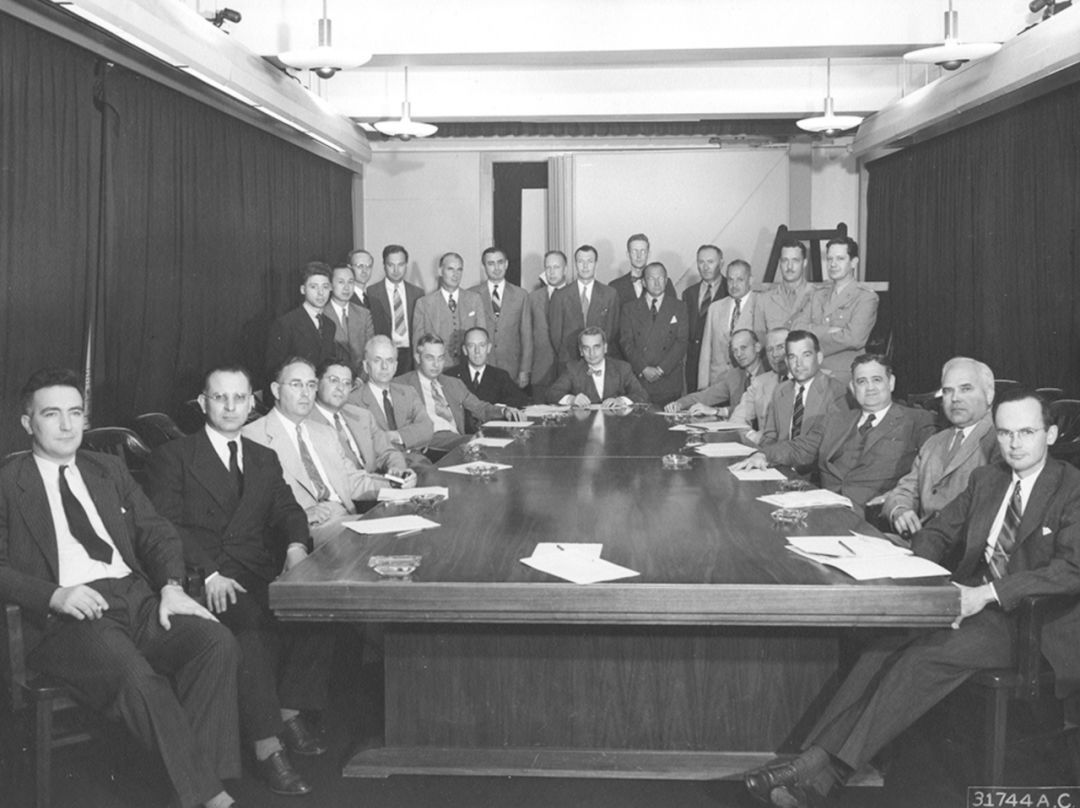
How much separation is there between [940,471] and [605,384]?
11.2 ft

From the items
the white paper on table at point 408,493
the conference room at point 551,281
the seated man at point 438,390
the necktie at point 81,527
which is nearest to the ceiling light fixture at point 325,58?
the conference room at point 551,281

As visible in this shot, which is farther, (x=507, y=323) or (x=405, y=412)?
(x=507, y=323)

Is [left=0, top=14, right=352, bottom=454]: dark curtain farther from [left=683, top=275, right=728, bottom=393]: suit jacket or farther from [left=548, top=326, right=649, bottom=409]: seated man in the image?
[left=683, top=275, right=728, bottom=393]: suit jacket

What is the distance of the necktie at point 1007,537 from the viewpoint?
3.12 m

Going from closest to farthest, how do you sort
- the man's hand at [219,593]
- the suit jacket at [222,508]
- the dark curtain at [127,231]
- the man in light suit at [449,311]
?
the man's hand at [219,593]
the suit jacket at [222,508]
the dark curtain at [127,231]
the man in light suit at [449,311]

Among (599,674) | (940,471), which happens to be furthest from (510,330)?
(599,674)

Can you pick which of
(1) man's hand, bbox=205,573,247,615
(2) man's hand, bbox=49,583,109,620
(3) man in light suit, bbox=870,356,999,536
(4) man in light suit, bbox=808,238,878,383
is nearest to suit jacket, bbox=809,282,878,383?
(4) man in light suit, bbox=808,238,878,383

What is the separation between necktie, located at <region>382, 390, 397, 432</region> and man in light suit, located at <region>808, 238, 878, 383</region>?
2.85m

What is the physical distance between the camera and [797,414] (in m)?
5.49

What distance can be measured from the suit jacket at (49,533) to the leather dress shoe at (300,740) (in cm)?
60

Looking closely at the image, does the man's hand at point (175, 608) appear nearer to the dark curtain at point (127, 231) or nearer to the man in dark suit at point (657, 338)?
the dark curtain at point (127, 231)

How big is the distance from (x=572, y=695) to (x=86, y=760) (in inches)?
59.1

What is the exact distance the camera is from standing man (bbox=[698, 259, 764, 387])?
7.53 metres

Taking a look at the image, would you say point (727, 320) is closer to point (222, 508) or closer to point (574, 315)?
point (574, 315)
